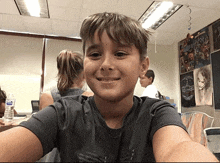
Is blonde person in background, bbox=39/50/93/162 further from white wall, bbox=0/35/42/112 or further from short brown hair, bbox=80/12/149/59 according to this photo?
white wall, bbox=0/35/42/112

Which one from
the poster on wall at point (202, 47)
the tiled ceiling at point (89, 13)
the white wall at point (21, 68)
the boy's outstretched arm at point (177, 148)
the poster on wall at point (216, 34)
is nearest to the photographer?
the boy's outstretched arm at point (177, 148)

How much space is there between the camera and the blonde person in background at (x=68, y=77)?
1622mm

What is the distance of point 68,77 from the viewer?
1.65m

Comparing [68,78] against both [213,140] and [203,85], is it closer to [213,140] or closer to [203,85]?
[213,140]

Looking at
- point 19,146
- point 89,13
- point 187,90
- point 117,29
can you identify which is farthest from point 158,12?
point 19,146

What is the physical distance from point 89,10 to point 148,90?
6.05 feet

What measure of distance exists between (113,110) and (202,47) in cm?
389

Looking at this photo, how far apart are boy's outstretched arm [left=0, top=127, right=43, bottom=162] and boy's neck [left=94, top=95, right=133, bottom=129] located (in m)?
0.26

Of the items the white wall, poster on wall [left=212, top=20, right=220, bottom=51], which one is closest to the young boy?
poster on wall [left=212, top=20, right=220, bottom=51]

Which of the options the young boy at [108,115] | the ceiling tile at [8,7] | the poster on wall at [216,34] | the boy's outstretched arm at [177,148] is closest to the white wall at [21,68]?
the ceiling tile at [8,7]

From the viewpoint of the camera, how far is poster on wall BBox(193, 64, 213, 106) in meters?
3.79

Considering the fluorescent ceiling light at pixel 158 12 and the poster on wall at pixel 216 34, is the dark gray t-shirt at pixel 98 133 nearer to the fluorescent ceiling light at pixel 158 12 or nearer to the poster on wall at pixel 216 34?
the fluorescent ceiling light at pixel 158 12

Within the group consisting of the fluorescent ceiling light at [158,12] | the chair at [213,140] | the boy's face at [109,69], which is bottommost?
the chair at [213,140]

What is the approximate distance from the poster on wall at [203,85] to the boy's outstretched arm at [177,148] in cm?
356
